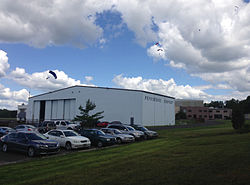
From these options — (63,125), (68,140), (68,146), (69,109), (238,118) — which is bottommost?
(68,146)

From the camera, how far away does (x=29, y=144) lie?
46.4 ft

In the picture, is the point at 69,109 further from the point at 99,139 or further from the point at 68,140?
the point at 68,140

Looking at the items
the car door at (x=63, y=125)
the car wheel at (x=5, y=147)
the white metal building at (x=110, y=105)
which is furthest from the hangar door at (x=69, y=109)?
the car wheel at (x=5, y=147)

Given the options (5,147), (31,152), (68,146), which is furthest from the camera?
(68,146)

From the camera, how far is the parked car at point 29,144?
13.9 metres

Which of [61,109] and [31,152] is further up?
[61,109]

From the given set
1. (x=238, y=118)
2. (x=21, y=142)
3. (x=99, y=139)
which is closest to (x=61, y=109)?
(x=99, y=139)

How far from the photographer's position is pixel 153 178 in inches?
281

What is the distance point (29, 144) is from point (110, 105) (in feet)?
126

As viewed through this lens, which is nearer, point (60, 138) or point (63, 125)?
point (60, 138)

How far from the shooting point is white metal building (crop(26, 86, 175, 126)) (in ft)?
162

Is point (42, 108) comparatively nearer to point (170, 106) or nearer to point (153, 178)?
point (170, 106)

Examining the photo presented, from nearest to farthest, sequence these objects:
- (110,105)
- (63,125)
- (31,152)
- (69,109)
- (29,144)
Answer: (31,152)
(29,144)
(63,125)
(110,105)
(69,109)

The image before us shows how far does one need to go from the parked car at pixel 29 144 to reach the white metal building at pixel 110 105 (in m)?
34.4
